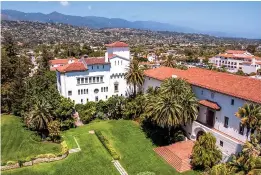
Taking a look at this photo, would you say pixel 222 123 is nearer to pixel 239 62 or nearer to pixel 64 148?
pixel 64 148

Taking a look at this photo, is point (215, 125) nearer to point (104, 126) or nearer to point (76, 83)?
point (104, 126)

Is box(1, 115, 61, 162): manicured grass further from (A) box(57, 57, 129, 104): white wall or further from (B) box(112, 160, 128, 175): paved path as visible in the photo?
(A) box(57, 57, 129, 104): white wall

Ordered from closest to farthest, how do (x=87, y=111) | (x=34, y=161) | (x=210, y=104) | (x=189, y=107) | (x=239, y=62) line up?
(x=34, y=161) → (x=189, y=107) → (x=210, y=104) → (x=87, y=111) → (x=239, y=62)

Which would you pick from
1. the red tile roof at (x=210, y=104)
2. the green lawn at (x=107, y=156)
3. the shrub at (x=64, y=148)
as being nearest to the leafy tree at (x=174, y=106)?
the red tile roof at (x=210, y=104)

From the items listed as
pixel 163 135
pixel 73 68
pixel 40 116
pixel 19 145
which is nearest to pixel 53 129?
pixel 40 116

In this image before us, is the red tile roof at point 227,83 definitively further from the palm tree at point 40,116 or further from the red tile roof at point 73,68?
the palm tree at point 40,116

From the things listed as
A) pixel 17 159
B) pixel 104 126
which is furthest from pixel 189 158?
pixel 17 159
